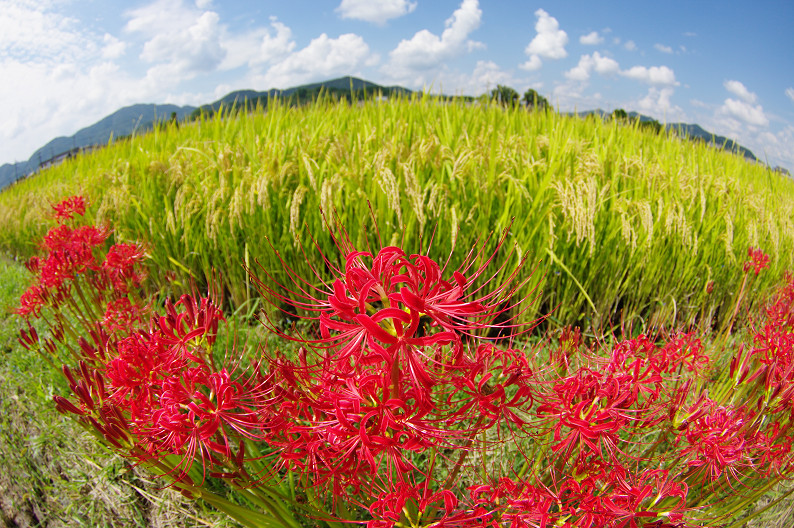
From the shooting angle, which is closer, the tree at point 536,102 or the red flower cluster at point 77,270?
the red flower cluster at point 77,270

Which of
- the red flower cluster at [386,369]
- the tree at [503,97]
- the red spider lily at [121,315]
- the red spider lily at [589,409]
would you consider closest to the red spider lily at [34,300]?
the red spider lily at [121,315]

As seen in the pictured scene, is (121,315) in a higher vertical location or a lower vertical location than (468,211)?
lower

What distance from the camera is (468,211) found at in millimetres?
2857

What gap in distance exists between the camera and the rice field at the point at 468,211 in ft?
8.64

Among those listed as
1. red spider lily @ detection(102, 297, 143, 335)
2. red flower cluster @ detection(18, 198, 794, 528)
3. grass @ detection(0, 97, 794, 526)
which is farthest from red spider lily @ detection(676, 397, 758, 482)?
red spider lily @ detection(102, 297, 143, 335)

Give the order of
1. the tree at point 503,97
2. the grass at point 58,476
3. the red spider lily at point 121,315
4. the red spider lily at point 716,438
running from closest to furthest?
the red spider lily at point 716,438 → the red spider lily at point 121,315 → the grass at point 58,476 → the tree at point 503,97

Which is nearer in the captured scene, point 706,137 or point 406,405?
point 406,405

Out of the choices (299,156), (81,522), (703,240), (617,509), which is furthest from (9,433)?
(703,240)

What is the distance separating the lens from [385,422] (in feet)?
2.67

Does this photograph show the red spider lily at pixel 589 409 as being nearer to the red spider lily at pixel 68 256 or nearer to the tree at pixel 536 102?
the red spider lily at pixel 68 256

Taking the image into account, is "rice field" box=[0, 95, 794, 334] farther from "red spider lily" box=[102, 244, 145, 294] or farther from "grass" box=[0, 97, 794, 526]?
"red spider lily" box=[102, 244, 145, 294]

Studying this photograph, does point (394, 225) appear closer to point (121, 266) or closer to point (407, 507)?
point (121, 266)

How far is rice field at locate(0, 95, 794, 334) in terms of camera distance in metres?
2.63

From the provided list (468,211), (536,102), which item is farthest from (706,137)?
(468,211)
